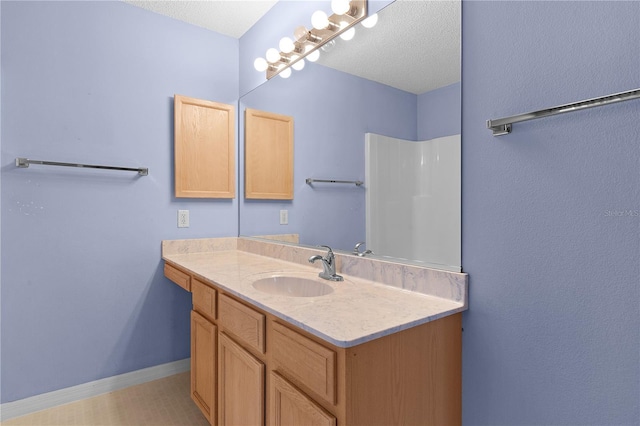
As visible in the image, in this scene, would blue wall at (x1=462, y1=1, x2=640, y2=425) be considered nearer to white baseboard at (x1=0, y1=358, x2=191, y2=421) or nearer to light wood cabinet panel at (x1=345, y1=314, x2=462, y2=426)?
light wood cabinet panel at (x1=345, y1=314, x2=462, y2=426)

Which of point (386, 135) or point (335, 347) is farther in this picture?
point (386, 135)

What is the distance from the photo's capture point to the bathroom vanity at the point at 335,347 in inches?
35.1

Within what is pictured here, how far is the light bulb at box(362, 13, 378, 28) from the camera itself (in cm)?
148

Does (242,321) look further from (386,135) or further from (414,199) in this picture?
(386,135)

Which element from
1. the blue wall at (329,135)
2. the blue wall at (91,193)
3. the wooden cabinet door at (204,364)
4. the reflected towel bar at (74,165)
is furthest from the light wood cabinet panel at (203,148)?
the wooden cabinet door at (204,364)

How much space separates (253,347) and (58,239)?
1.45m

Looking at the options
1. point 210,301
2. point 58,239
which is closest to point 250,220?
point 210,301

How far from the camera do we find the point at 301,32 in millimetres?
1856

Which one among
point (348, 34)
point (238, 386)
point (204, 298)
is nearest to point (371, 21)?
point (348, 34)

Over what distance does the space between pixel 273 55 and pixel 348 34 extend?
62 cm

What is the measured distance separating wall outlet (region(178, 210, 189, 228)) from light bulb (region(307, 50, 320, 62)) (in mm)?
1255

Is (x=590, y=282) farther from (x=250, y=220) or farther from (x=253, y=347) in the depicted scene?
(x=250, y=220)

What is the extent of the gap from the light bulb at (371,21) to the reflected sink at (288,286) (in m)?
1.14

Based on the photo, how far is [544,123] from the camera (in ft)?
3.13
